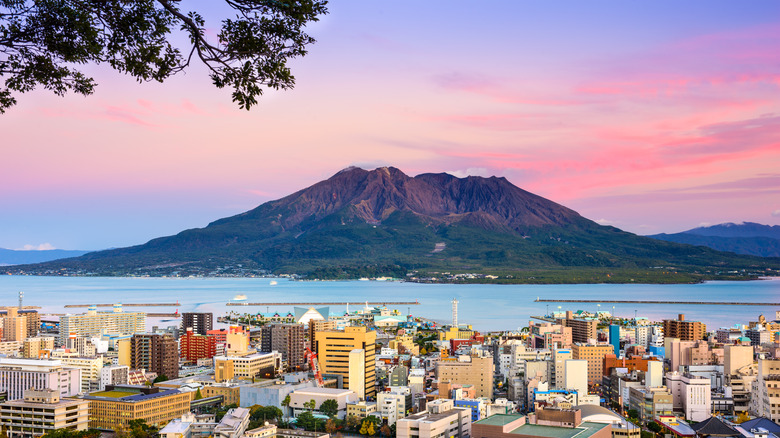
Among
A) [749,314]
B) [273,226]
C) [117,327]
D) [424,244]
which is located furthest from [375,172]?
[117,327]

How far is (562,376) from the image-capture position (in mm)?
16625

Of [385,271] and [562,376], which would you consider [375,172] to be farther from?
[562,376]

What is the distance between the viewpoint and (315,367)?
1822cm

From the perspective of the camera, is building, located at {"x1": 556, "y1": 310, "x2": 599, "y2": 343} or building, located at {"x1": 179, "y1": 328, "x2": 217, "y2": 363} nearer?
building, located at {"x1": 179, "y1": 328, "x2": 217, "y2": 363}

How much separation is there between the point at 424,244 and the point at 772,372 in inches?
2674

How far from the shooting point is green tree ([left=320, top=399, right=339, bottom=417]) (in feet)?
45.6

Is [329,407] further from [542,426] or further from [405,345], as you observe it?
[405,345]

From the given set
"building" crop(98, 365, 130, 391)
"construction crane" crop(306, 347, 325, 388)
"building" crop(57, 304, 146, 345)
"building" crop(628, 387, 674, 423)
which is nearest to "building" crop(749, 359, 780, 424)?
"building" crop(628, 387, 674, 423)

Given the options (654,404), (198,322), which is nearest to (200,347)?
(198,322)

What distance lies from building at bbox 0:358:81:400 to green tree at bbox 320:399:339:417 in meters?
5.17

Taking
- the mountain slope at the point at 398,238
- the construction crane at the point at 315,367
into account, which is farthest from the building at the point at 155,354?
the mountain slope at the point at 398,238

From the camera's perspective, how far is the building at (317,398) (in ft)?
46.8

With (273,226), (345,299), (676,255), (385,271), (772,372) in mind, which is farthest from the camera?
(273,226)

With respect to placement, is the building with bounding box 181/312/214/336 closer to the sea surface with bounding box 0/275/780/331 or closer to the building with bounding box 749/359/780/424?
the sea surface with bounding box 0/275/780/331
